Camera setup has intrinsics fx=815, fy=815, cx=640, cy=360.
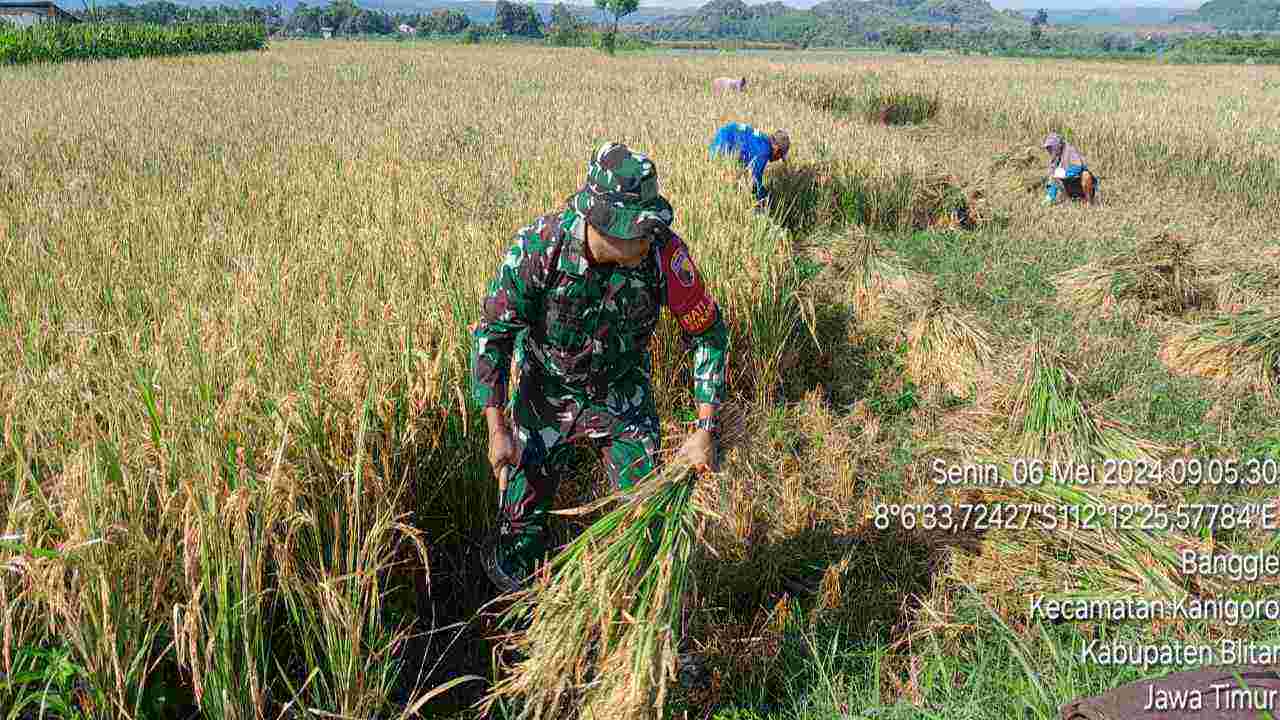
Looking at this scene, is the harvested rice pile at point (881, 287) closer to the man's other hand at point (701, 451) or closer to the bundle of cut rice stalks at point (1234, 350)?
the bundle of cut rice stalks at point (1234, 350)

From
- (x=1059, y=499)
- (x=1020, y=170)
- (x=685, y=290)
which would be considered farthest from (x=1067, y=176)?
(x=685, y=290)

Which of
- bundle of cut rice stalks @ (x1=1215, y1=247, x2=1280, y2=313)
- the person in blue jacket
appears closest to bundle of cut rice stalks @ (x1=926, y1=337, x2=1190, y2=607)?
bundle of cut rice stalks @ (x1=1215, y1=247, x2=1280, y2=313)

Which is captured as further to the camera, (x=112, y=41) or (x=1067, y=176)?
(x=112, y=41)

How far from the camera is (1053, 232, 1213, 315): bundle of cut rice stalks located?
221 inches

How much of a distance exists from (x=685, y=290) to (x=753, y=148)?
15.4 ft

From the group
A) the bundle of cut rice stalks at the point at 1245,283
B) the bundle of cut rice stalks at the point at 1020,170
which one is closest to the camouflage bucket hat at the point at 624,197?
the bundle of cut rice stalks at the point at 1245,283

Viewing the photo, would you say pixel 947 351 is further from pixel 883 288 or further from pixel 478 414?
pixel 478 414

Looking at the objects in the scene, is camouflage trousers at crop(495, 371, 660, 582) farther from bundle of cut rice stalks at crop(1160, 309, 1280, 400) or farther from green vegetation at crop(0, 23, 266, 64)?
green vegetation at crop(0, 23, 266, 64)

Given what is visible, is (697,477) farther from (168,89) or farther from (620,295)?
(168,89)

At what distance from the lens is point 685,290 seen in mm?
2359

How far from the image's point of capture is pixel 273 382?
230 cm

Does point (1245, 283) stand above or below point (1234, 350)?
above

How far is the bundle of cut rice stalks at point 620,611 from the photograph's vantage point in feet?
5.94

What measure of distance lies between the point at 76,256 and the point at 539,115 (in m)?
7.46
